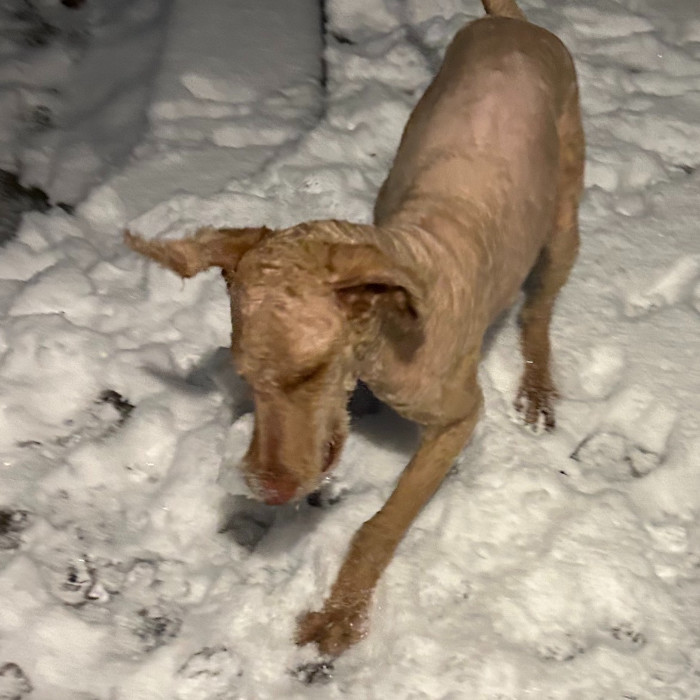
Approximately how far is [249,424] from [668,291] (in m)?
1.39

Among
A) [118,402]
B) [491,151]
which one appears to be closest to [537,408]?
[491,151]

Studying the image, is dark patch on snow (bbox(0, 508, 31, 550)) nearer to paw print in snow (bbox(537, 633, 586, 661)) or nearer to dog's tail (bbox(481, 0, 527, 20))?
paw print in snow (bbox(537, 633, 586, 661))

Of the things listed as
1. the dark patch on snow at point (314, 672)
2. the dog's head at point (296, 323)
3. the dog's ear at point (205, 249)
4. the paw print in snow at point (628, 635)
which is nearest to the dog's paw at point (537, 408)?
the paw print in snow at point (628, 635)

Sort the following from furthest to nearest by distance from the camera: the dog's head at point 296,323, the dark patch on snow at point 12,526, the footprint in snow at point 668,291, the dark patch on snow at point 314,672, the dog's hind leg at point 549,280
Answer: the footprint in snow at point 668,291, the dog's hind leg at point 549,280, the dark patch on snow at point 12,526, the dark patch on snow at point 314,672, the dog's head at point 296,323

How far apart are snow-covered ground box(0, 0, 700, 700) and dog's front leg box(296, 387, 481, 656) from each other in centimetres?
5

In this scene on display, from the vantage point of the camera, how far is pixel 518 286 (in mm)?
1906

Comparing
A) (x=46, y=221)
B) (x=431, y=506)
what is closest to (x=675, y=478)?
(x=431, y=506)

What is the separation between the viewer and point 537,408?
219 centimetres

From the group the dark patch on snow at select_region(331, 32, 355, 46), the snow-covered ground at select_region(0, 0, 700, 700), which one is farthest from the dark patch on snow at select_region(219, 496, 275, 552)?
the dark patch on snow at select_region(331, 32, 355, 46)

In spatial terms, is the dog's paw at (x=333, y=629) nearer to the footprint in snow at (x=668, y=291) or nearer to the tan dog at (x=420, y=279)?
the tan dog at (x=420, y=279)

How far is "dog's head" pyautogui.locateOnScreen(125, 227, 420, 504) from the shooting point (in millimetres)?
1135

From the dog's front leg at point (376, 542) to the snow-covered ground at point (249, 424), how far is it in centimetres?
5

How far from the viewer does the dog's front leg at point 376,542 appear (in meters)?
1.71

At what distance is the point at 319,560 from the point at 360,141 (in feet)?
5.09
